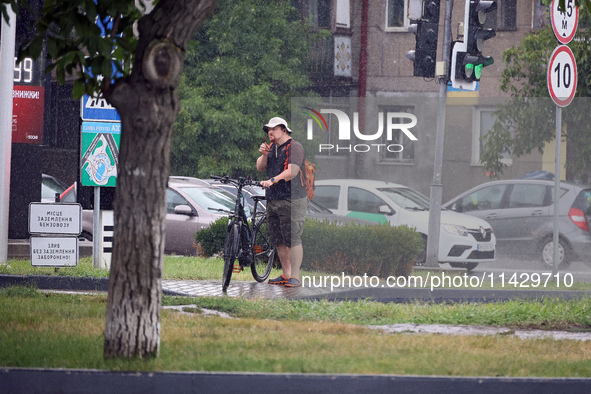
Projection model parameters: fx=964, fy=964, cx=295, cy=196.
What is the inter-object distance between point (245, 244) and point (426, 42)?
3876 mm

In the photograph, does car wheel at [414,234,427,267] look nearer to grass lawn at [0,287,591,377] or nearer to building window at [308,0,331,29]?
grass lawn at [0,287,591,377]

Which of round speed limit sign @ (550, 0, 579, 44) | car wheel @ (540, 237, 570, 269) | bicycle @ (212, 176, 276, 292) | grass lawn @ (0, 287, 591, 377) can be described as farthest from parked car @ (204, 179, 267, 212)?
grass lawn @ (0, 287, 591, 377)

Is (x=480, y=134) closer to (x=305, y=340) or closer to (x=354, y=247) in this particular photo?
(x=354, y=247)

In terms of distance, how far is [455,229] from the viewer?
11555 millimetres

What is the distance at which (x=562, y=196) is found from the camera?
11750mm

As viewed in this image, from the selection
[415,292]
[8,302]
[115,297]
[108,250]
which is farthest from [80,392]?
[108,250]

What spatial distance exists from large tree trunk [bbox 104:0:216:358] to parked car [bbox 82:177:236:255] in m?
9.75

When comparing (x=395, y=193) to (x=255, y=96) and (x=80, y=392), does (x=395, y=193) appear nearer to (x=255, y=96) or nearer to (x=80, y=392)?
(x=80, y=392)

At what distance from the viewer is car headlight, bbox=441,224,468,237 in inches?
449

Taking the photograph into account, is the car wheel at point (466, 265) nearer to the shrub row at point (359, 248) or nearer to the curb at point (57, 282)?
the shrub row at point (359, 248)

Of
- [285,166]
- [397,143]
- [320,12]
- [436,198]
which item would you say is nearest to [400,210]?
[436,198]

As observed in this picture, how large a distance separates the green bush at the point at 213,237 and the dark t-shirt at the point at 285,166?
359 cm

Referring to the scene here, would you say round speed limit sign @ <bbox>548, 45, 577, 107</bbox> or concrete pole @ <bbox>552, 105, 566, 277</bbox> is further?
round speed limit sign @ <bbox>548, 45, 577, 107</bbox>

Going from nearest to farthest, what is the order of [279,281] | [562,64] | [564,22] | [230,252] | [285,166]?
[230,252] → [285,166] → [279,281] → [562,64] → [564,22]
